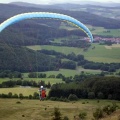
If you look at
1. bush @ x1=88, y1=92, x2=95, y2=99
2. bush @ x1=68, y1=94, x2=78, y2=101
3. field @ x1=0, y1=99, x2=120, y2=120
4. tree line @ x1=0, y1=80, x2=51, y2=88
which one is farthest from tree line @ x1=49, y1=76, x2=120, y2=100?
field @ x1=0, y1=99, x2=120, y2=120

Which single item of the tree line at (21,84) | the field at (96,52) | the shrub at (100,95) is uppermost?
the field at (96,52)

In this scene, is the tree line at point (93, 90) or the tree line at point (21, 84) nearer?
the tree line at point (93, 90)

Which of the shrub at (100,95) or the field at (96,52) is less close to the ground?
the field at (96,52)

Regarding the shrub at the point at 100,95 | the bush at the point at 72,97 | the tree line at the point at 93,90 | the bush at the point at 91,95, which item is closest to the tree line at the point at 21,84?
the tree line at the point at 93,90

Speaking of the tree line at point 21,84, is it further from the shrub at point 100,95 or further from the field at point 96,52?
the field at point 96,52

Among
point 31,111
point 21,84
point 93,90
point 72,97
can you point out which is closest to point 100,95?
point 93,90

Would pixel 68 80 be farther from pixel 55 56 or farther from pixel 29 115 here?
pixel 29 115

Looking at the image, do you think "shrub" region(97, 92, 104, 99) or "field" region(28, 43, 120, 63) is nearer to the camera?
"shrub" region(97, 92, 104, 99)

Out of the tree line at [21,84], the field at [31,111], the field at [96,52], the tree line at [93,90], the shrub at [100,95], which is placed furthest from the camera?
the field at [96,52]

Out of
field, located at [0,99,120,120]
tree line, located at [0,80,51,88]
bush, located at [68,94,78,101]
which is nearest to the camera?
field, located at [0,99,120,120]

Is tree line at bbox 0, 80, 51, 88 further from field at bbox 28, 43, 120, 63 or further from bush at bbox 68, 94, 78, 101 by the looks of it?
field at bbox 28, 43, 120, 63

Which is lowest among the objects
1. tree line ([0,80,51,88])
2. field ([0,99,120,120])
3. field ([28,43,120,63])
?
field ([0,99,120,120])
